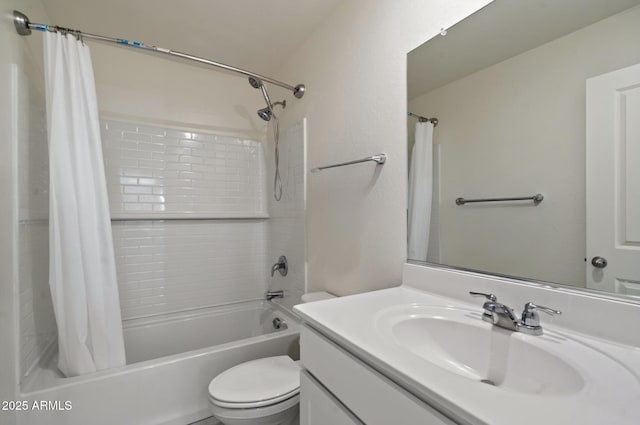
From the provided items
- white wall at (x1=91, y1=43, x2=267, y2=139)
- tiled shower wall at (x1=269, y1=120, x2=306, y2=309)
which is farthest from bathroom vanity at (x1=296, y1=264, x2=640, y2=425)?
white wall at (x1=91, y1=43, x2=267, y2=139)

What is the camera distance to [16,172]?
104 cm

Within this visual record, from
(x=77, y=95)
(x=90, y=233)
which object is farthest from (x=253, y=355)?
(x=77, y=95)

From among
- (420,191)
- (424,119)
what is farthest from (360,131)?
(420,191)

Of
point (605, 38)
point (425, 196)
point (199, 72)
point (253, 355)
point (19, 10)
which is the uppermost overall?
point (199, 72)

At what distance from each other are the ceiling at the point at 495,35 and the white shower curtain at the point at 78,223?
1519 millimetres

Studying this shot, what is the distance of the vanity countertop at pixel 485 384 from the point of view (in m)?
0.36

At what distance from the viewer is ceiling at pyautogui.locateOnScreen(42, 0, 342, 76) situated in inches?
56.9

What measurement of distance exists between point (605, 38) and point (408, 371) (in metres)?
0.91

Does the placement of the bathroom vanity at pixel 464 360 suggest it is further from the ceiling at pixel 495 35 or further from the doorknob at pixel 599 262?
the ceiling at pixel 495 35

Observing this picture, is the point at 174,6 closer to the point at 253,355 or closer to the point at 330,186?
the point at 330,186

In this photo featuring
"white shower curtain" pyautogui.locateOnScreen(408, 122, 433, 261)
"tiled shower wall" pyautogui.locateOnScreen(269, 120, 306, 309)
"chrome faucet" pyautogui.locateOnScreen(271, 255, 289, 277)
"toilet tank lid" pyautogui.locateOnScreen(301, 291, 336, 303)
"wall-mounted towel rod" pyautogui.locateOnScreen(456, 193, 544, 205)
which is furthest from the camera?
"chrome faucet" pyautogui.locateOnScreen(271, 255, 289, 277)

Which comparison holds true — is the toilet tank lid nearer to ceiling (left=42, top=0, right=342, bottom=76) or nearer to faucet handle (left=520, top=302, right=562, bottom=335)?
faucet handle (left=520, top=302, right=562, bottom=335)

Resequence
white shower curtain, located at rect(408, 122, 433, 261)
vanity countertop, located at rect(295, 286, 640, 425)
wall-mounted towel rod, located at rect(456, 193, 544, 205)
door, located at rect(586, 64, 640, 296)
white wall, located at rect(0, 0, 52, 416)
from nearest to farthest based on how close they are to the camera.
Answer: vanity countertop, located at rect(295, 286, 640, 425), door, located at rect(586, 64, 640, 296), wall-mounted towel rod, located at rect(456, 193, 544, 205), white wall, located at rect(0, 0, 52, 416), white shower curtain, located at rect(408, 122, 433, 261)

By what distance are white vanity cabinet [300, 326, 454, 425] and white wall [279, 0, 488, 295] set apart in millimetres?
543
